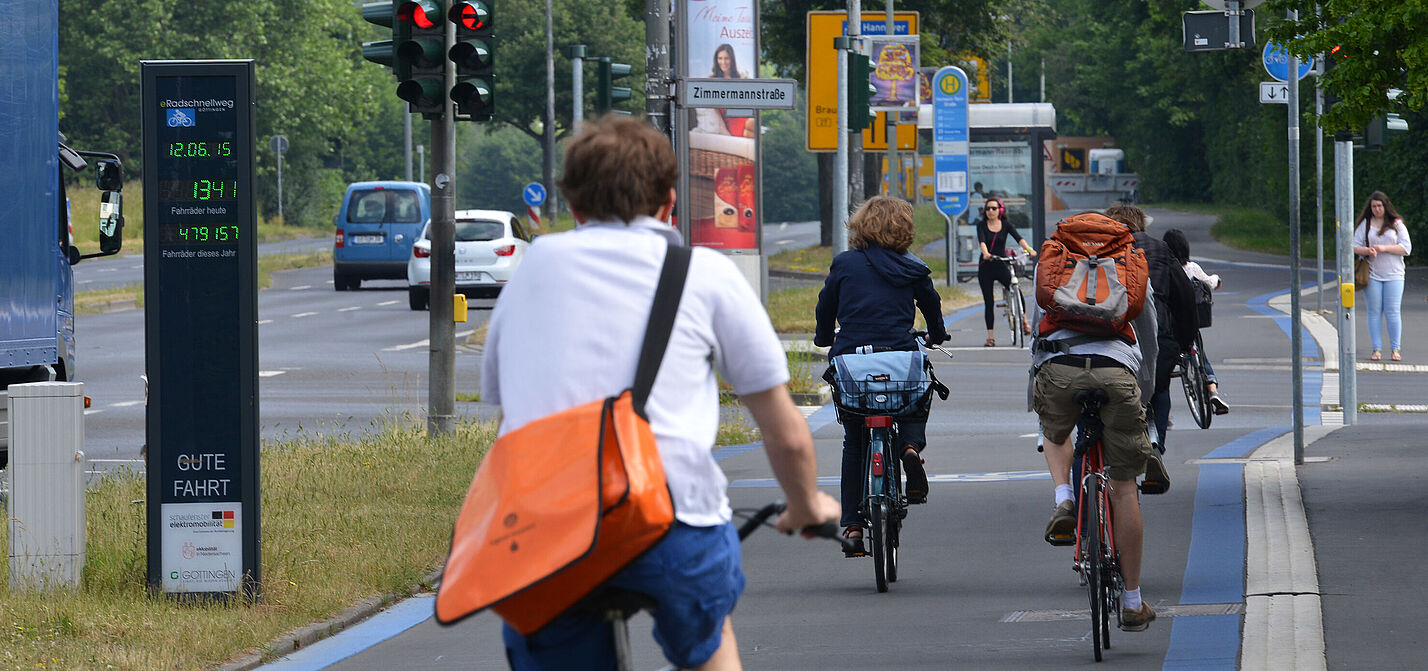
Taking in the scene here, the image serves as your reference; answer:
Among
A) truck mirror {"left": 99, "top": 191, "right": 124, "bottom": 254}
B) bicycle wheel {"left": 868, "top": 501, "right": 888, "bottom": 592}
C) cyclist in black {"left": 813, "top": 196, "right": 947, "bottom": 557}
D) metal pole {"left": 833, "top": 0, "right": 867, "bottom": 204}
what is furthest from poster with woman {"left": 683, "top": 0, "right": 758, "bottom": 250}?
bicycle wheel {"left": 868, "top": 501, "right": 888, "bottom": 592}

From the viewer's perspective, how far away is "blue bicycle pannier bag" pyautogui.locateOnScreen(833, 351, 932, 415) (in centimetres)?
819

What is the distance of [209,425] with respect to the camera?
7.55m

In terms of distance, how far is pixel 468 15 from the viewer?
12062mm

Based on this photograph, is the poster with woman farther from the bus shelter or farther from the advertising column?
the bus shelter

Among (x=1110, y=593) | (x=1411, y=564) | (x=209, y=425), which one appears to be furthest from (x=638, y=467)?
(x=1411, y=564)

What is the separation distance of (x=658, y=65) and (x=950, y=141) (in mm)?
16121

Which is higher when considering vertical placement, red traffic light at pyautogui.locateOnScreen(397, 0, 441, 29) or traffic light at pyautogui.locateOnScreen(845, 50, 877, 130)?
traffic light at pyautogui.locateOnScreen(845, 50, 877, 130)

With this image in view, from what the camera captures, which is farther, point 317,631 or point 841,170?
point 841,170

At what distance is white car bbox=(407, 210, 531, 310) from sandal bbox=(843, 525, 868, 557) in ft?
65.2

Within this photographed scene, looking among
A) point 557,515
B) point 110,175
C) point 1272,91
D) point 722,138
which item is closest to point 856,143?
point 722,138

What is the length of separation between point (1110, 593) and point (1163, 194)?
7258cm

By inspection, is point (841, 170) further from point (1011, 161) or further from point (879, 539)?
point (879, 539)

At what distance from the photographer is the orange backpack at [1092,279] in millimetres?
6867

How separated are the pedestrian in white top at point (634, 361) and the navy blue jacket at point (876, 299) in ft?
15.1
